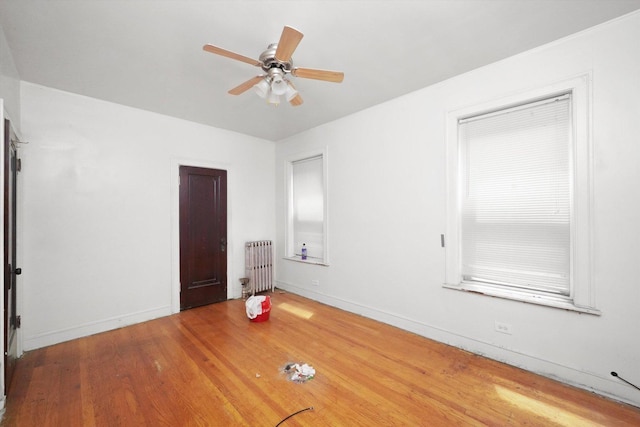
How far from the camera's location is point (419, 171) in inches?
123

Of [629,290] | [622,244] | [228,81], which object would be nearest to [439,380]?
[629,290]

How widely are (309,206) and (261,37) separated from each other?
2.87 meters

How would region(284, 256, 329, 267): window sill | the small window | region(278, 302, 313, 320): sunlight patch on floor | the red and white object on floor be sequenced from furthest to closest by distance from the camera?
the small window
region(284, 256, 329, 267): window sill
region(278, 302, 313, 320): sunlight patch on floor
the red and white object on floor

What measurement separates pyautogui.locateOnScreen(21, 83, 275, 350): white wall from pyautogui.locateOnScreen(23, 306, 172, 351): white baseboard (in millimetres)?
11

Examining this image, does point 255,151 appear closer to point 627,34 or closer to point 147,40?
point 147,40

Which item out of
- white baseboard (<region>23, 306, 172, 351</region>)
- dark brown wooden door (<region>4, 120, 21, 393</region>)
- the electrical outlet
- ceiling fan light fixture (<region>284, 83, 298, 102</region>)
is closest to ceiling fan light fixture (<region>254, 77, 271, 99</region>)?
ceiling fan light fixture (<region>284, 83, 298, 102</region>)

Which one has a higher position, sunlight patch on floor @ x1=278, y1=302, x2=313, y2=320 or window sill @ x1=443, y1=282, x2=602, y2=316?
window sill @ x1=443, y1=282, x2=602, y2=316

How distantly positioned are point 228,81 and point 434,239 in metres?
2.84

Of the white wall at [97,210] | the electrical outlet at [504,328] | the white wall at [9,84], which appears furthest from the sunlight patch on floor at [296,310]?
the white wall at [9,84]

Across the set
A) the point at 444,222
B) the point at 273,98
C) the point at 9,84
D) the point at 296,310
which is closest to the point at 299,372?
the point at 296,310

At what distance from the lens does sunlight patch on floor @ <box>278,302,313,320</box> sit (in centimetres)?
372

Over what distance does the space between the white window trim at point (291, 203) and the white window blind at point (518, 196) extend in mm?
1932

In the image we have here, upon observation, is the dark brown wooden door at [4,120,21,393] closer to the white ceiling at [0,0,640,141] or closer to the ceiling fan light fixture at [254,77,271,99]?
the white ceiling at [0,0,640,141]

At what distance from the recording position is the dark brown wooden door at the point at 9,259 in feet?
6.93
